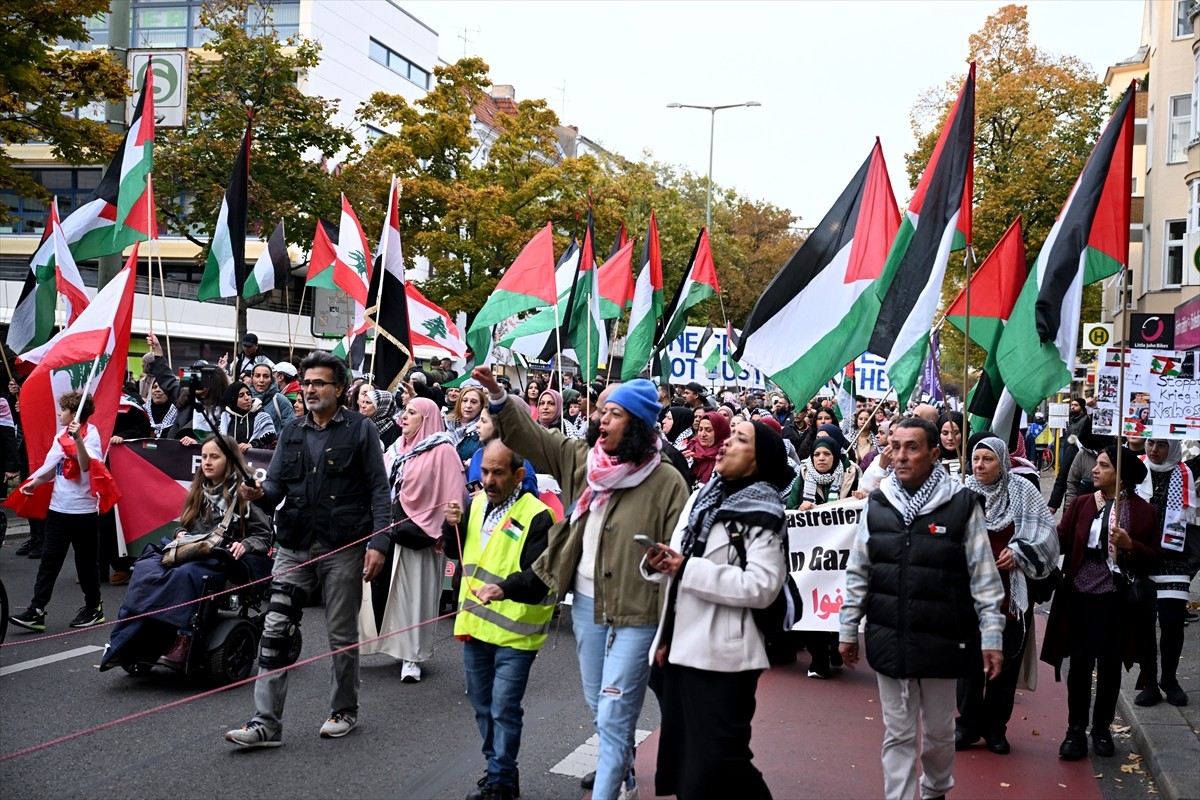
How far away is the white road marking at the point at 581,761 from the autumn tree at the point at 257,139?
20.8 meters

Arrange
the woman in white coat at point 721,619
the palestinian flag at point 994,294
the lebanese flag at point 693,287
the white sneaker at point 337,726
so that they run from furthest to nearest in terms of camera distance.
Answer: the lebanese flag at point 693,287 < the palestinian flag at point 994,294 < the white sneaker at point 337,726 < the woman in white coat at point 721,619

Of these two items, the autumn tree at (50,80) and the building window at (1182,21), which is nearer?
the autumn tree at (50,80)

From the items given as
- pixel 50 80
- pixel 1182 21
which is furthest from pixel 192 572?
pixel 1182 21

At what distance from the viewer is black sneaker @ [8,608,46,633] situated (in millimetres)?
8844

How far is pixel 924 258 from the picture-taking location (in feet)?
25.9

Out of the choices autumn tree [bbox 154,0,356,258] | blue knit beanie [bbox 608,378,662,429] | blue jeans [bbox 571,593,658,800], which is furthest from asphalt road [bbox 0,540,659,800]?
autumn tree [bbox 154,0,356,258]

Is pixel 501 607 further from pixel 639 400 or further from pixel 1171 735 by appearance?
pixel 1171 735

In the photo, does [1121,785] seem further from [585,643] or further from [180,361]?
[180,361]

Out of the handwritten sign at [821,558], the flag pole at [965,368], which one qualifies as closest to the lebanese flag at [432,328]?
the handwritten sign at [821,558]

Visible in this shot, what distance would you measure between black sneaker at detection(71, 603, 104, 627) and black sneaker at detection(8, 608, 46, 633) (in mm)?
233

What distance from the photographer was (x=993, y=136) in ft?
128

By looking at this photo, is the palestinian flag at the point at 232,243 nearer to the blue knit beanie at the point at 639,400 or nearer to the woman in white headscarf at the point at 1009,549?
the blue knit beanie at the point at 639,400

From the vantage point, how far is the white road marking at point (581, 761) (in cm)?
611

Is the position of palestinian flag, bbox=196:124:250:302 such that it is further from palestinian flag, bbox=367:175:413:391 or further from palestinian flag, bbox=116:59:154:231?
palestinian flag, bbox=367:175:413:391
